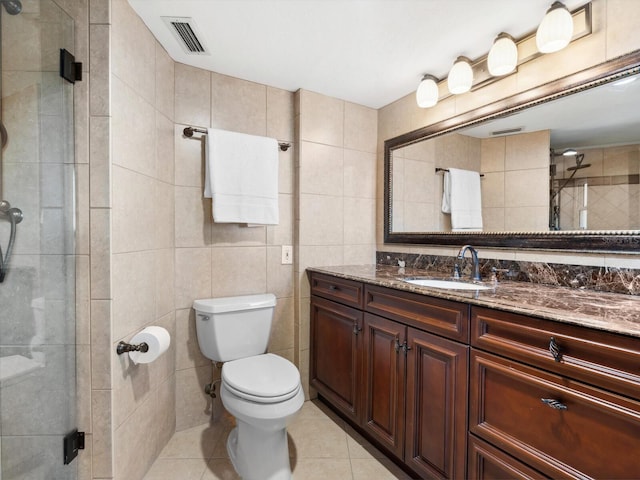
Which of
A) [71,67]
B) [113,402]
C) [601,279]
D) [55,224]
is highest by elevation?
[71,67]

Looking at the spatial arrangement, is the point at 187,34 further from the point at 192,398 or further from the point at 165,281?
the point at 192,398

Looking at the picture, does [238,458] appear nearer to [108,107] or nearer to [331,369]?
[331,369]

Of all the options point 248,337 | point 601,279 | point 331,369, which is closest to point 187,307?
point 248,337

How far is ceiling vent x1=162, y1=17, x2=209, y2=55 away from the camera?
1.45m

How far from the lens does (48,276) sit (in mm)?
1166

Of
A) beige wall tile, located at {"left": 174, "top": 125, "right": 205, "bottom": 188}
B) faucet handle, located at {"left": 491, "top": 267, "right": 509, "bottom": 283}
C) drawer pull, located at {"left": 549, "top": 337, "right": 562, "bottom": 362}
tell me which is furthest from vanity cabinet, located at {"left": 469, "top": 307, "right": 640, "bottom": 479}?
beige wall tile, located at {"left": 174, "top": 125, "right": 205, "bottom": 188}

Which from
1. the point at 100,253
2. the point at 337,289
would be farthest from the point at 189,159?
the point at 337,289

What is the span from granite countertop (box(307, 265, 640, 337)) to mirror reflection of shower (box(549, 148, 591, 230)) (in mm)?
311

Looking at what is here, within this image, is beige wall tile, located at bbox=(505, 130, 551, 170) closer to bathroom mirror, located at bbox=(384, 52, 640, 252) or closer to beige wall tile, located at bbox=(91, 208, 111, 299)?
bathroom mirror, located at bbox=(384, 52, 640, 252)

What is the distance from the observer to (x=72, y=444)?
3.99ft

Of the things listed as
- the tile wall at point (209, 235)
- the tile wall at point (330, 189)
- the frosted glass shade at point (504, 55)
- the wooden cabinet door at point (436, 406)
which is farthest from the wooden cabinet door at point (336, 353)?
the frosted glass shade at point (504, 55)

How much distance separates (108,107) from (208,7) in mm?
627

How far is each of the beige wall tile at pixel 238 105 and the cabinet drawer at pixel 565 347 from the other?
169cm

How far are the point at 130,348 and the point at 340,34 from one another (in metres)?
1.77
